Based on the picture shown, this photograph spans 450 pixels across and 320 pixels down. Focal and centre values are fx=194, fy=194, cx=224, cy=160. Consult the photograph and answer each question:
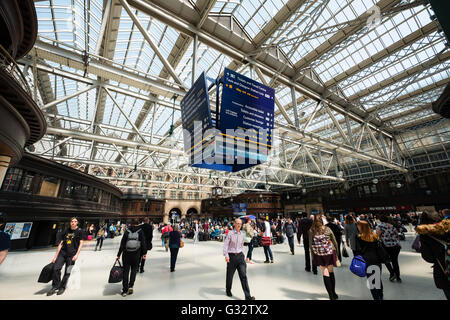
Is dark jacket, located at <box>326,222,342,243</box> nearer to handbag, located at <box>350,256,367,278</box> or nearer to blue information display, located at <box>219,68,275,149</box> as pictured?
handbag, located at <box>350,256,367,278</box>

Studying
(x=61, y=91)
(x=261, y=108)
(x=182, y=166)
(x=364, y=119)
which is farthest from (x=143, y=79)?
(x=182, y=166)

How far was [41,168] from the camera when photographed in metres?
11.2

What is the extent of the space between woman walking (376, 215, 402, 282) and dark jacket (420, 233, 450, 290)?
175 centimetres

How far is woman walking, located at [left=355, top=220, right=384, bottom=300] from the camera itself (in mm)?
3408

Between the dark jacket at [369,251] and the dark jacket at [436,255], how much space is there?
0.63 m

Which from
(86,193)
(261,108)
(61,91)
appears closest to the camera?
(261,108)

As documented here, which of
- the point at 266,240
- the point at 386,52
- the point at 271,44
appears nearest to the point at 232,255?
the point at 266,240

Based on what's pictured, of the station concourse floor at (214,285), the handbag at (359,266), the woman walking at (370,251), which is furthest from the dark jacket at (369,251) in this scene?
the station concourse floor at (214,285)

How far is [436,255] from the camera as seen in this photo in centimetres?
288

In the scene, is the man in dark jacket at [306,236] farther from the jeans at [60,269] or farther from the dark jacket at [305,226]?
the jeans at [60,269]

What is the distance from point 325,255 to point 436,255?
60.1 inches
